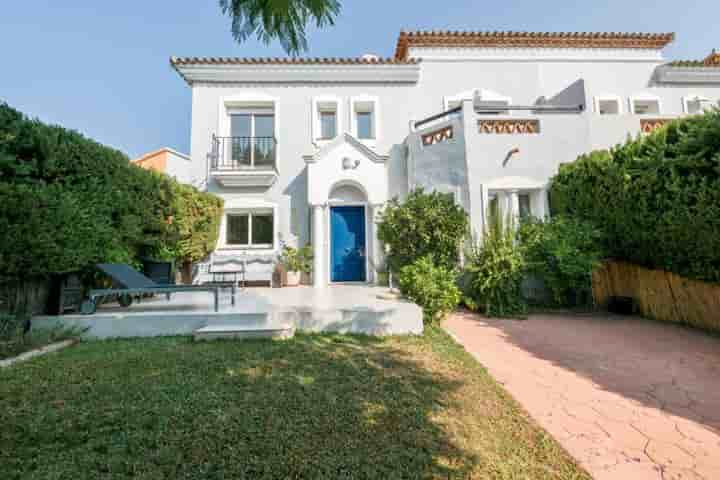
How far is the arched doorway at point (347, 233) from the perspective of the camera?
1070 centimetres

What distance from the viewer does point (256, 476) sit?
6.65ft

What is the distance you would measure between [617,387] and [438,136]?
802cm

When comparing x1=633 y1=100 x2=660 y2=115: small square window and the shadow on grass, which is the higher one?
x1=633 y1=100 x2=660 y2=115: small square window

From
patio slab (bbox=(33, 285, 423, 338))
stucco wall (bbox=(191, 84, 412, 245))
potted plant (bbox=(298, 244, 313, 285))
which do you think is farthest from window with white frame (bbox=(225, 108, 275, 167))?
patio slab (bbox=(33, 285, 423, 338))

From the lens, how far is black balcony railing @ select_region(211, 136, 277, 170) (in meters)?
11.3

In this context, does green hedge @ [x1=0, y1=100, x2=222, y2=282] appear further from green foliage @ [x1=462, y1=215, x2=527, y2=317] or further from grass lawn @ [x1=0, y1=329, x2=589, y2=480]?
green foliage @ [x1=462, y1=215, x2=527, y2=317]

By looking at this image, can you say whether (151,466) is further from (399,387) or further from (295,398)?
(399,387)

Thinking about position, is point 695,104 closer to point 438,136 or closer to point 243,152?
point 438,136

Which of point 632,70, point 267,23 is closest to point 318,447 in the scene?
point 267,23

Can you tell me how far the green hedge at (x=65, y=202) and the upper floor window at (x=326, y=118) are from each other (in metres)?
6.19

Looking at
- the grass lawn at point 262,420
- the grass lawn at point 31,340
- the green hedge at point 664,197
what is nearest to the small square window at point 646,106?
the green hedge at point 664,197

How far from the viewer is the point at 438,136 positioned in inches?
386

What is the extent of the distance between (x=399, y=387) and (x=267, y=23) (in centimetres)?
363

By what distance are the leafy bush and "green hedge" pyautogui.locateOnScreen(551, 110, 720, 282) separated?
172 inches
